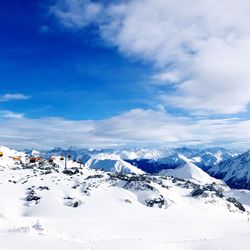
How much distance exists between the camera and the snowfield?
42163 millimetres

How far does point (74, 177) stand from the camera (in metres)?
125

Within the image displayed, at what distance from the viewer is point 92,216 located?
3381 inches

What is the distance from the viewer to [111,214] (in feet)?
292

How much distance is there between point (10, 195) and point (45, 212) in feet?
54.2

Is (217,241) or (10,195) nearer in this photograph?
(217,241)

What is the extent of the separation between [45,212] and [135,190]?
3346 cm

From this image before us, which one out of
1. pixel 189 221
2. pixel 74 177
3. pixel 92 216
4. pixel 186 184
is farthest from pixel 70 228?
pixel 186 184

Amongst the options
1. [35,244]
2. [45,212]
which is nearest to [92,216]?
[45,212]

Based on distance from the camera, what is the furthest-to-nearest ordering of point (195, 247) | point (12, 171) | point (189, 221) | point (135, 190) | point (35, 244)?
1. point (12, 171)
2. point (135, 190)
3. point (189, 221)
4. point (195, 247)
5. point (35, 244)

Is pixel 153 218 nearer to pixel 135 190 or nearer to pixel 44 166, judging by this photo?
pixel 135 190

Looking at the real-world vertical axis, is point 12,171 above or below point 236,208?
above

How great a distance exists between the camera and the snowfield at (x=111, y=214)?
1660 inches

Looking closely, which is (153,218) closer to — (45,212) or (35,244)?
(45,212)

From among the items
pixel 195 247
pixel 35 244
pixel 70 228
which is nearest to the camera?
pixel 35 244
